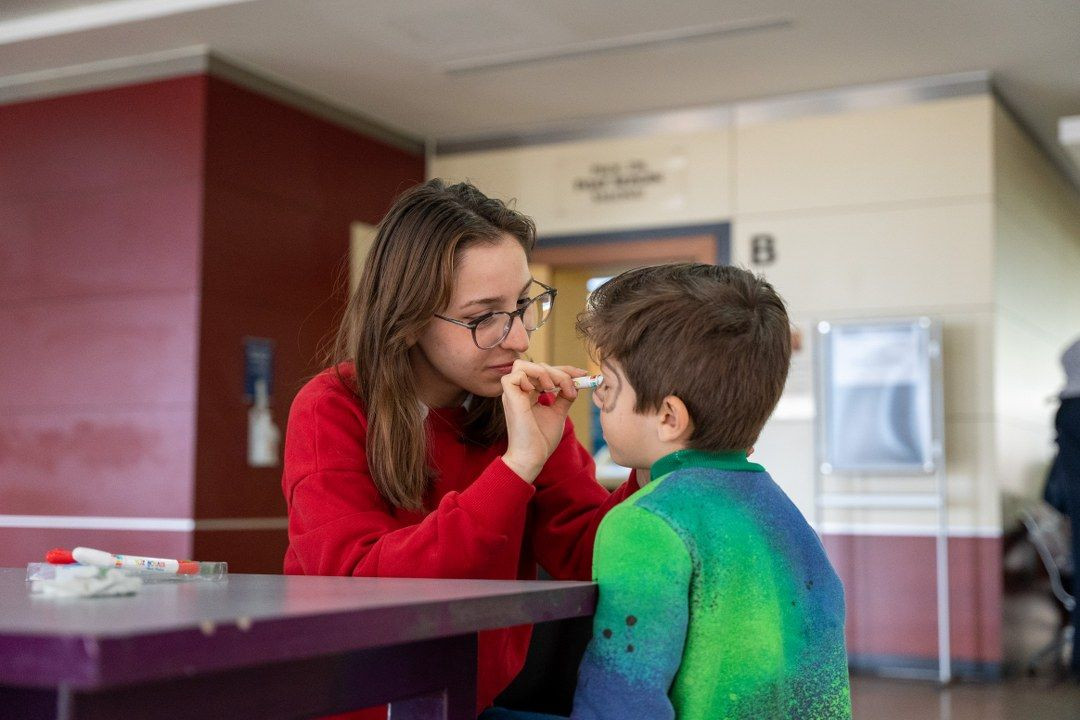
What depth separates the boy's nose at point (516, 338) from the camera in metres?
1.82

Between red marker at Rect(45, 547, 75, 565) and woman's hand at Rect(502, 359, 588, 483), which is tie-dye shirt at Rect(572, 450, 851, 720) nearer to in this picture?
woman's hand at Rect(502, 359, 588, 483)

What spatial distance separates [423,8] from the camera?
4867 mm

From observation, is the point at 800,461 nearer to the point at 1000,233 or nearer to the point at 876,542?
the point at 876,542

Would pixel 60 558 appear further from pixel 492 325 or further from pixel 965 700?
pixel 965 700

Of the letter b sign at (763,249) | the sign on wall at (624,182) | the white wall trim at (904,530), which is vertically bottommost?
the white wall trim at (904,530)

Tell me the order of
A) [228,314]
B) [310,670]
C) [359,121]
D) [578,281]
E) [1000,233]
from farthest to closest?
[578,281] → [359,121] → [1000,233] → [228,314] → [310,670]

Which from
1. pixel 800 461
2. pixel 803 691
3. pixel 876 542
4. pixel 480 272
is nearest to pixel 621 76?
pixel 800 461

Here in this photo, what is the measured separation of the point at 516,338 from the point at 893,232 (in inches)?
170

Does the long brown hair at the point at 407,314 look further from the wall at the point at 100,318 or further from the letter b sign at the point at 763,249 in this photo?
the letter b sign at the point at 763,249

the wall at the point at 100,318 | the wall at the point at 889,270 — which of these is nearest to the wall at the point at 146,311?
the wall at the point at 100,318

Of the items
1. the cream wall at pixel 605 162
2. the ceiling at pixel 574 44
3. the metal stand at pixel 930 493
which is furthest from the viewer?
the cream wall at pixel 605 162

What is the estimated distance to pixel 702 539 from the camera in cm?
126

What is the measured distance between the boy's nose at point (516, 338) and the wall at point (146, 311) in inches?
133

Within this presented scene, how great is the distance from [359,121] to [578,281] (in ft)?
→ 4.72
